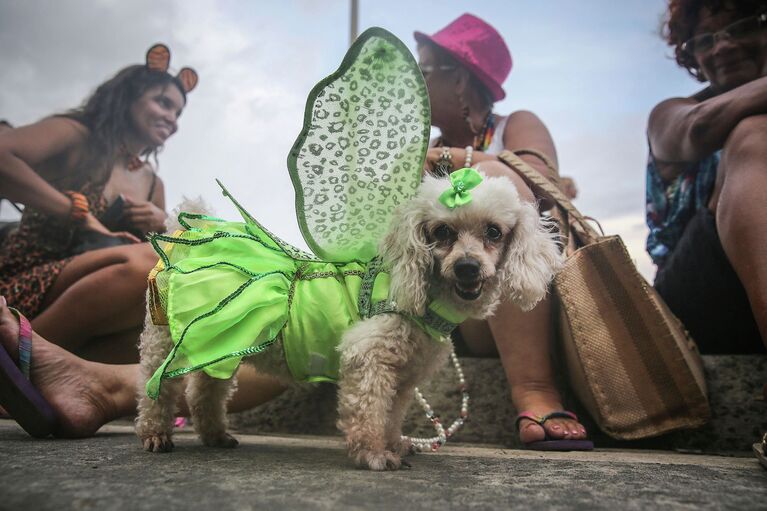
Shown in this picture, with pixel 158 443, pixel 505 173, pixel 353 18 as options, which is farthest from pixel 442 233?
pixel 353 18

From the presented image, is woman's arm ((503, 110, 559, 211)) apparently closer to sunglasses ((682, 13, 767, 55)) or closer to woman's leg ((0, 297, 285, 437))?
sunglasses ((682, 13, 767, 55))

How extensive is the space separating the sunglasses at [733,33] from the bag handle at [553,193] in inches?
36.1

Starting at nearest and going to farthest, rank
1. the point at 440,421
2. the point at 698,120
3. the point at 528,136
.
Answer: the point at 698,120 < the point at 440,421 < the point at 528,136

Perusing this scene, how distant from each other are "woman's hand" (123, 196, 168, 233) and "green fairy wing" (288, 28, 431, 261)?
60.0 inches

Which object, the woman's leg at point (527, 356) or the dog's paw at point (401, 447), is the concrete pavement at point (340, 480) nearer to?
the dog's paw at point (401, 447)

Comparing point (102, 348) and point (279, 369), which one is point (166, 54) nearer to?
point (102, 348)

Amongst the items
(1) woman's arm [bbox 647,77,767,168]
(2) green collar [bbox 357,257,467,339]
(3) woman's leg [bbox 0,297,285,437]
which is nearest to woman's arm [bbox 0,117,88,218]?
(3) woman's leg [bbox 0,297,285,437]

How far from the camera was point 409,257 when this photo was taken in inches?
60.9

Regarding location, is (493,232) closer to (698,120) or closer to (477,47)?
(698,120)

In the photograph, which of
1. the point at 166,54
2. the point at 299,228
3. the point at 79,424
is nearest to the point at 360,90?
the point at 299,228

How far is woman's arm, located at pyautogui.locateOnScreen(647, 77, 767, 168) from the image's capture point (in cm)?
182

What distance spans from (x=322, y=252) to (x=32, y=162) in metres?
1.74

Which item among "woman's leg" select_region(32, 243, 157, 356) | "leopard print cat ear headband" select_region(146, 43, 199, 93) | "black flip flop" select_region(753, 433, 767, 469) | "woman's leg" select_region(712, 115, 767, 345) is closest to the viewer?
"black flip flop" select_region(753, 433, 767, 469)

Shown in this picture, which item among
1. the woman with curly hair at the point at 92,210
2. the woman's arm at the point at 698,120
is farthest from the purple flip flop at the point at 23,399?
the woman's arm at the point at 698,120
